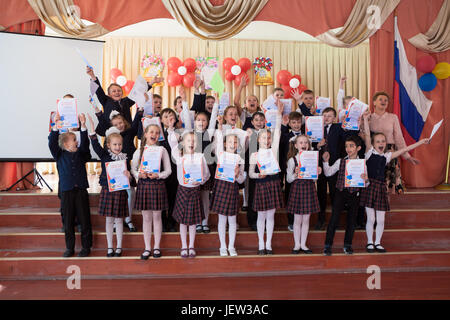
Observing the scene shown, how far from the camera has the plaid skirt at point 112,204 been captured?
9.29 feet

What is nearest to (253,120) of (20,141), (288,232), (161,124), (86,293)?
(161,124)

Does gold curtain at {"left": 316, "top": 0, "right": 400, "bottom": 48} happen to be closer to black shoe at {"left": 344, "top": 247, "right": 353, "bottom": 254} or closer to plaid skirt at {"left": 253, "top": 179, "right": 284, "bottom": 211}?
plaid skirt at {"left": 253, "top": 179, "right": 284, "bottom": 211}

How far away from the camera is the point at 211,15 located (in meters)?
4.02

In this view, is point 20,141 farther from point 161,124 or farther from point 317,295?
point 317,295

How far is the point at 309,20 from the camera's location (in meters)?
4.27

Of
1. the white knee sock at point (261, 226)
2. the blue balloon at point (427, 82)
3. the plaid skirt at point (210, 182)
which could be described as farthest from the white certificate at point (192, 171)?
the blue balloon at point (427, 82)

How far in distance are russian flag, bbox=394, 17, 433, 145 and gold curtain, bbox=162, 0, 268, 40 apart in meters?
2.09

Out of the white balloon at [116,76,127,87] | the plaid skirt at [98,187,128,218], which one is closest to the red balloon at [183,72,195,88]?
the white balloon at [116,76,127,87]

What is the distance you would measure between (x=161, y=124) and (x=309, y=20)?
8.53 ft

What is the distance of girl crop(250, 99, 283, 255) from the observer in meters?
2.87

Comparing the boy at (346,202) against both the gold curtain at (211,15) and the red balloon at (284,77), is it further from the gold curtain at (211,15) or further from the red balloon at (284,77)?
the red balloon at (284,77)
